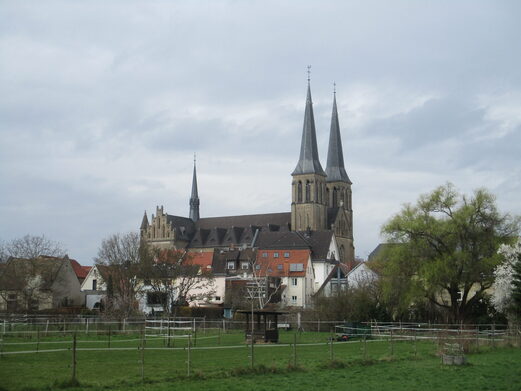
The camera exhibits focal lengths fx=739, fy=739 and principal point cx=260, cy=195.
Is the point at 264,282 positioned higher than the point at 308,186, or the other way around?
the point at 308,186

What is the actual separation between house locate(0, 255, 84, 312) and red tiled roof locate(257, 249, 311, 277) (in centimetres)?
2261

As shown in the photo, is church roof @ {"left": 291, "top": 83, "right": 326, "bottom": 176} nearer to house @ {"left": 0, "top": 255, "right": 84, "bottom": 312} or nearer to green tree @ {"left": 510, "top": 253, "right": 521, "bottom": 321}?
house @ {"left": 0, "top": 255, "right": 84, "bottom": 312}

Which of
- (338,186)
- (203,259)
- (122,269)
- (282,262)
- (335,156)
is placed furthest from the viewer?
(335,156)

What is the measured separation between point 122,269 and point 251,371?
4775cm

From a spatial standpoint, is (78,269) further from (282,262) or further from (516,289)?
(516,289)

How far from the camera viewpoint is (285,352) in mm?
32906

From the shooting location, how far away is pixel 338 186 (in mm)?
145875

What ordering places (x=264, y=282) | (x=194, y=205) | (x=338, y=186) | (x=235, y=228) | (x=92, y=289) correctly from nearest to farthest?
1. (x=264, y=282)
2. (x=92, y=289)
3. (x=235, y=228)
4. (x=338, y=186)
5. (x=194, y=205)

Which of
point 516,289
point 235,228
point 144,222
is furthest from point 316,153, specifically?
point 516,289

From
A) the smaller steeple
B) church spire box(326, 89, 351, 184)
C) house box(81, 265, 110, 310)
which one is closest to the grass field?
house box(81, 265, 110, 310)

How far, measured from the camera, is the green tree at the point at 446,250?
177ft

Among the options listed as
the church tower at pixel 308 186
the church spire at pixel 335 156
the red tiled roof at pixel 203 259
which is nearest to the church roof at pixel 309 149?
the church tower at pixel 308 186

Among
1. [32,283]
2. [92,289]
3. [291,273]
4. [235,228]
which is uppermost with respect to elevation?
[235,228]

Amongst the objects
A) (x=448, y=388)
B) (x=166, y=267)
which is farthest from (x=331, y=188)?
(x=448, y=388)
